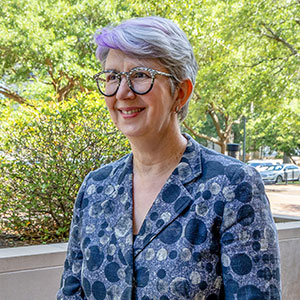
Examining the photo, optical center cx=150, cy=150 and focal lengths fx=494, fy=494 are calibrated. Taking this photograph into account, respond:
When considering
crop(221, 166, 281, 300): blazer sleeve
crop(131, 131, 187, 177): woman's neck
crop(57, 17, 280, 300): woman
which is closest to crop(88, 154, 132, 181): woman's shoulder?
crop(57, 17, 280, 300): woman

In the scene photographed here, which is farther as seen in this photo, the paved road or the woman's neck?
the paved road

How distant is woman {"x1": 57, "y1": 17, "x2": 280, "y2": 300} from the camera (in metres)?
1.53

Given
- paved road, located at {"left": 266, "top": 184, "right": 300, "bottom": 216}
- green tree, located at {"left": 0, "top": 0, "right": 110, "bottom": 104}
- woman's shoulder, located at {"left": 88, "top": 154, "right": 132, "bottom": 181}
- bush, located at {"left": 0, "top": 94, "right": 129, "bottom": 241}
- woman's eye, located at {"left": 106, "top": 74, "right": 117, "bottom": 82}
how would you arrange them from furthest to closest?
paved road, located at {"left": 266, "top": 184, "right": 300, "bottom": 216}
green tree, located at {"left": 0, "top": 0, "right": 110, "bottom": 104}
bush, located at {"left": 0, "top": 94, "right": 129, "bottom": 241}
woman's shoulder, located at {"left": 88, "top": 154, "right": 132, "bottom": 181}
woman's eye, located at {"left": 106, "top": 74, "right": 117, "bottom": 82}

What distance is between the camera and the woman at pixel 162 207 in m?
1.53

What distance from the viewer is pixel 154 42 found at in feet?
5.52

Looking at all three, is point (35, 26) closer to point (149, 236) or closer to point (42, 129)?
point (42, 129)

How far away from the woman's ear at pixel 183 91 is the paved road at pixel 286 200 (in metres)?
15.4

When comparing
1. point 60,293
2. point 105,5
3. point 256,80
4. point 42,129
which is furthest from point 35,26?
point 60,293

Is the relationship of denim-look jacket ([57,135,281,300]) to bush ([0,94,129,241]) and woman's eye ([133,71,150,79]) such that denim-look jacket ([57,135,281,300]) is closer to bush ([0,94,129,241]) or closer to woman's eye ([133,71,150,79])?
woman's eye ([133,71,150,79])

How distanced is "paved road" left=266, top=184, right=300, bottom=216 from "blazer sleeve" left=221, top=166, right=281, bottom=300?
51.2ft

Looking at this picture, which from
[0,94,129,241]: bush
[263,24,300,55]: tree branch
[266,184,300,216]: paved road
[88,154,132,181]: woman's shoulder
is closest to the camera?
[88,154,132,181]: woman's shoulder

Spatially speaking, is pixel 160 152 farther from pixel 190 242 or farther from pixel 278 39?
pixel 278 39

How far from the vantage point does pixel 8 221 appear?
561 centimetres

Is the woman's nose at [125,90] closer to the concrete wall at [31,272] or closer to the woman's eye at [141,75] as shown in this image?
the woman's eye at [141,75]
